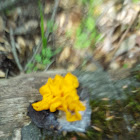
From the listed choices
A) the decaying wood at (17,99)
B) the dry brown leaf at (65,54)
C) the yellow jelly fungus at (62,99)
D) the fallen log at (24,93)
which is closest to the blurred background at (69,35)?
the dry brown leaf at (65,54)

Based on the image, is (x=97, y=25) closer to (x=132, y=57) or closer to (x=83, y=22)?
(x=83, y=22)

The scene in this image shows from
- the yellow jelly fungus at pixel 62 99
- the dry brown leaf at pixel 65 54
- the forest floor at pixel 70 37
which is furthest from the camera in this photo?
the dry brown leaf at pixel 65 54

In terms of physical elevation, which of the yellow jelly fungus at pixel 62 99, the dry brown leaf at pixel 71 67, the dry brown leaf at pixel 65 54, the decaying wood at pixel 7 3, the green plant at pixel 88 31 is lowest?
the yellow jelly fungus at pixel 62 99

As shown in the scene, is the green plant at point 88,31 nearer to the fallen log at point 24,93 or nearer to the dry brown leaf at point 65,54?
the dry brown leaf at point 65,54

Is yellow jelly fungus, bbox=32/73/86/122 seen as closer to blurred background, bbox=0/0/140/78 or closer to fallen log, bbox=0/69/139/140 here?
fallen log, bbox=0/69/139/140

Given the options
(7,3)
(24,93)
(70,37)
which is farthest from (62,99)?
(7,3)

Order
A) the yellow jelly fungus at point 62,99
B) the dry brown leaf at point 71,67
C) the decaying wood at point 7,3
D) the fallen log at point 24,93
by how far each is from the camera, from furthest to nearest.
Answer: the decaying wood at point 7,3 < the dry brown leaf at point 71,67 < the fallen log at point 24,93 < the yellow jelly fungus at point 62,99

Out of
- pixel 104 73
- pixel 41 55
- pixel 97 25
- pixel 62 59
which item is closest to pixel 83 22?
pixel 97 25
